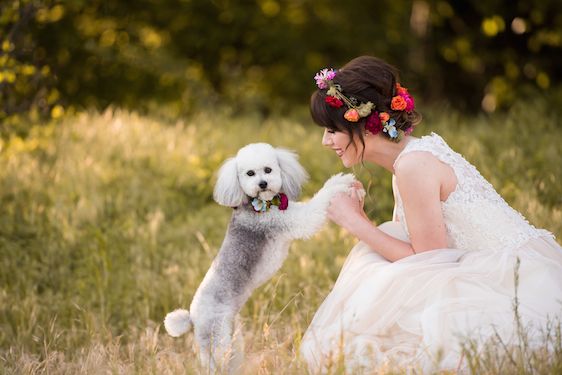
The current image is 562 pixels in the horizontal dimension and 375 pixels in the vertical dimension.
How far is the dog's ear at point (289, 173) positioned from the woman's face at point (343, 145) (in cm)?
30

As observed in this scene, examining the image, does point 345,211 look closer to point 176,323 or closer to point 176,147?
point 176,323

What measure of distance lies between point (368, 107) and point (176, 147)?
4014mm

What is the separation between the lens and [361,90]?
357cm

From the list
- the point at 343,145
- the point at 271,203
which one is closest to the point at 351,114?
the point at 343,145

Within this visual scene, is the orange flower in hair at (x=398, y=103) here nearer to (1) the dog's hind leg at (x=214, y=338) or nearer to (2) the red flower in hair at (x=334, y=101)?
(2) the red flower in hair at (x=334, y=101)

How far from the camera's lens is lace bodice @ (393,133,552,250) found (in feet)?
11.3

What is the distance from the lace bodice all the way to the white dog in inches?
22.7

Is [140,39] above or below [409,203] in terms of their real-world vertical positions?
above

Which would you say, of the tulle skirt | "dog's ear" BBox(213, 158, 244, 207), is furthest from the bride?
"dog's ear" BBox(213, 158, 244, 207)

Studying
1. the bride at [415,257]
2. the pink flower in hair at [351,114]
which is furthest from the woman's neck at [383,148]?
the pink flower in hair at [351,114]

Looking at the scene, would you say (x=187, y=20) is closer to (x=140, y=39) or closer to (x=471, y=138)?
(x=140, y=39)

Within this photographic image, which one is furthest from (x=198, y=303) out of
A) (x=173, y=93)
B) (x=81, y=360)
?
(x=173, y=93)

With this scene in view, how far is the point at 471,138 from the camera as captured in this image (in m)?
6.93

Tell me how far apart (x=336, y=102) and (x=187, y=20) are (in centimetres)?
1026
